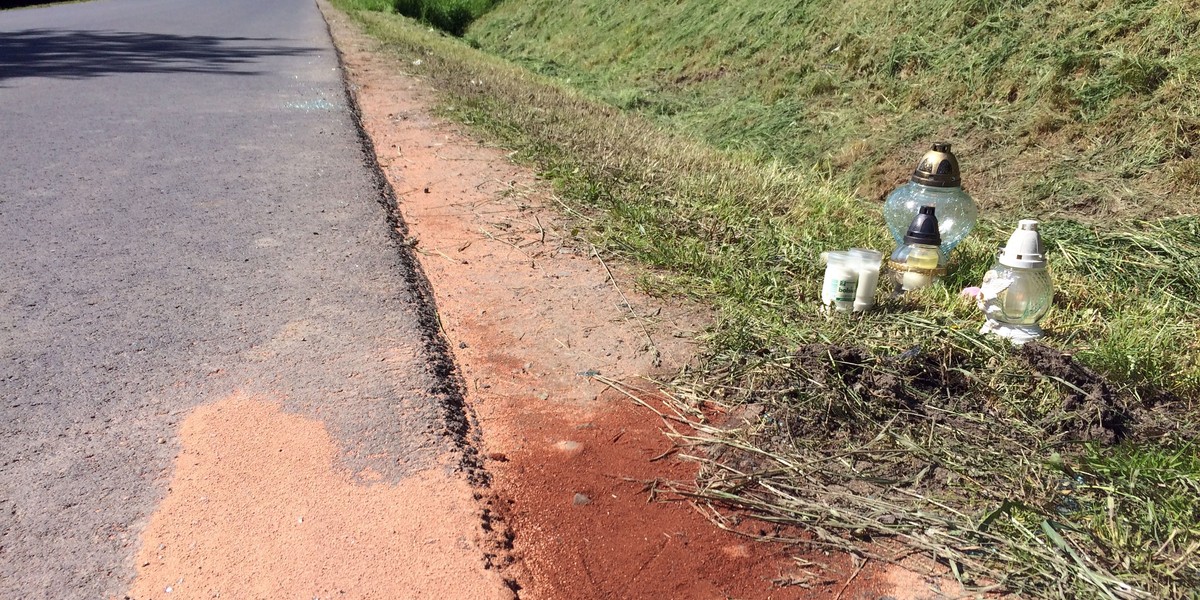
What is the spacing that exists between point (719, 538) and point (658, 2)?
1355 cm

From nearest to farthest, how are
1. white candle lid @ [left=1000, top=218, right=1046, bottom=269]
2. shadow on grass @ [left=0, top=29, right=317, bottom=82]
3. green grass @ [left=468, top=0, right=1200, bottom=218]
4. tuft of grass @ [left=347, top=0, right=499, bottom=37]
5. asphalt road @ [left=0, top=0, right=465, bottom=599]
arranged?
asphalt road @ [left=0, top=0, right=465, bottom=599] → white candle lid @ [left=1000, top=218, right=1046, bottom=269] → green grass @ [left=468, top=0, right=1200, bottom=218] → shadow on grass @ [left=0, top=29, right=317, bottom=82] → tuft of grass @ [left=347, top=0, right=499, bottom=37]

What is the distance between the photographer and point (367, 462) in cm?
250

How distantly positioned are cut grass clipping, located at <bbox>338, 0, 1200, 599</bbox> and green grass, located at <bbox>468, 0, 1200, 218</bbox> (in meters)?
1.39

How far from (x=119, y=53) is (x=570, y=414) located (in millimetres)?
11220

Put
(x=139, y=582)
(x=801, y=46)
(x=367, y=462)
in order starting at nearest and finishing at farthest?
(x=139, y=582)
(x=367, y=462)
(x=801, y=46)

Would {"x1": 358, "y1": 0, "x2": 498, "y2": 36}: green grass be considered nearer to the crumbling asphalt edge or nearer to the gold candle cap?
the crumbling asphalt edge

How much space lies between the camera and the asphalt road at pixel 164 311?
2.33 metres

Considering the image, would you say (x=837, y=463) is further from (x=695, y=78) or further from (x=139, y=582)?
(x=695, y=78)

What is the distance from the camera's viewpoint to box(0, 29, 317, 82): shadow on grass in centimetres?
1012

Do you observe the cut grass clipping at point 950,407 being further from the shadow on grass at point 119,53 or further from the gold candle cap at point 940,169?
the shadow on grass at point 119,53

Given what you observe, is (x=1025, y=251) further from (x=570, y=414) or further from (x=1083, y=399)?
(x=570, y=414)

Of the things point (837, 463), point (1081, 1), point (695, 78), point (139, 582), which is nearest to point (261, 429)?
point (139, 582)

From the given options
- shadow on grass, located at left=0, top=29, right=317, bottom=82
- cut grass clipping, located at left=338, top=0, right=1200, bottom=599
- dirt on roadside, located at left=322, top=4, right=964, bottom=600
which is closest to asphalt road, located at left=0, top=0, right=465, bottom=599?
dirt on roadside, located at left=322, top=4, right=964, bottom=600

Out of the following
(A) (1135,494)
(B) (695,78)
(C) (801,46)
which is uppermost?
(A) (1135,494)
